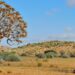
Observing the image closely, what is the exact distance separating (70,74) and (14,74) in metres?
4.60

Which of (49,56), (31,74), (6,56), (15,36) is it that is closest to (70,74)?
(31,74)

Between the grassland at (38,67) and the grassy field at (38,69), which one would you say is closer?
the grassy field at (38,69)

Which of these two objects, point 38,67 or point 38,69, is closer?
point 38,69

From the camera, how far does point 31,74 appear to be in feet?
106

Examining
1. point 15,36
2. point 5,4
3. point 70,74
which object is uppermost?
point 5,4

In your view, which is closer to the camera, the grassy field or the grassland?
the grassy field

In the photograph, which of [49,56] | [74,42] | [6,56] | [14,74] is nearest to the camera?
[14,74]

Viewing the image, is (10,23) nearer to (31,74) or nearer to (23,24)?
(23,24)

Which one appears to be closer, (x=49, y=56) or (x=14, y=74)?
(x=14, y=74)

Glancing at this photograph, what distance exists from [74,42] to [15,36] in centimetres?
9323

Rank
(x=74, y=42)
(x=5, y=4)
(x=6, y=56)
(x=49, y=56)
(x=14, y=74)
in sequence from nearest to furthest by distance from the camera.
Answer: (x=14, y=74), (x=5, y=4), (x=6, y=56), (x=49, y=56), (x=74, y=42)

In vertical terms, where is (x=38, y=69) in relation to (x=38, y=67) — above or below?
below

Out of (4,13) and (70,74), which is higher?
(4,13)

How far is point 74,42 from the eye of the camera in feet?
420
